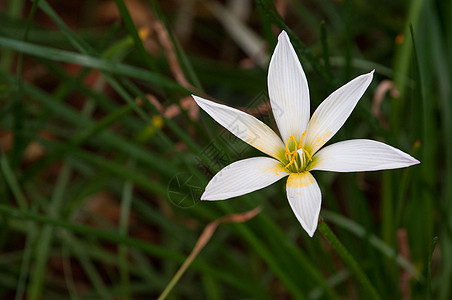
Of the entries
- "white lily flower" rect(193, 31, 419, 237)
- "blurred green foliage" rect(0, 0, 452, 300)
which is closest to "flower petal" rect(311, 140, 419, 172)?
"white lily flower" rect(193, 31, 419, 237)

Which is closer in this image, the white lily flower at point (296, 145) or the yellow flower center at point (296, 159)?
the white lily flower at point (296, 145)

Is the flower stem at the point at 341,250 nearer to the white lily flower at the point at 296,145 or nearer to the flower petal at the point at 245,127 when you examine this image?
the white lily flower at the point at 296,145

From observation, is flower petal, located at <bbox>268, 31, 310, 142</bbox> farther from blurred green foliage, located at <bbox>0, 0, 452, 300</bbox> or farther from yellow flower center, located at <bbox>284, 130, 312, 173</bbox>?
blurred green foliage, located at <bbox>0, 0, 452, 300</bbox>

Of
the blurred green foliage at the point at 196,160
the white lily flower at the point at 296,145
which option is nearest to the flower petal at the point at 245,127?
the white lily flower at the point at 296,145

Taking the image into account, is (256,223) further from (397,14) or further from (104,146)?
(397,14)

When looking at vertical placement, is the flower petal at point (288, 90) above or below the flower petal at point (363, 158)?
above

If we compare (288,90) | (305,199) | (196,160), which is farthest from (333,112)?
(196,160)

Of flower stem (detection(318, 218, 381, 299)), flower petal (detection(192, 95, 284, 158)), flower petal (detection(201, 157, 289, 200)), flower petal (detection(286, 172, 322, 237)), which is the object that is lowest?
flower stem (detection(318, 218, 381, 299))
